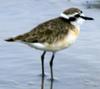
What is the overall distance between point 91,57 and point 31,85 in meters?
1.34

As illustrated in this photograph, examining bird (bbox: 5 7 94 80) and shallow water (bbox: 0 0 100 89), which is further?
shallow water (bbox: 0 0 100 89)

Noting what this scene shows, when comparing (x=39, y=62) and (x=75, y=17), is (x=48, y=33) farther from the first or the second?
(x=39, y=62)

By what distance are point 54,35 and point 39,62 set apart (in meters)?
0.92

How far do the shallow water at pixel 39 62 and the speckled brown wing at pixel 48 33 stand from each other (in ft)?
1.78

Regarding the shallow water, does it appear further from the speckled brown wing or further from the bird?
the speckled brown wing

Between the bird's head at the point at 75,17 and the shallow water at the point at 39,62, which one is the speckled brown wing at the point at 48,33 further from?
the shallow water at the point at 39,62

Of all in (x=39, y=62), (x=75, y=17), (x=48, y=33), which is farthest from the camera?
(x=39, y=62)

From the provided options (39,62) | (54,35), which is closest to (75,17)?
(54,35)

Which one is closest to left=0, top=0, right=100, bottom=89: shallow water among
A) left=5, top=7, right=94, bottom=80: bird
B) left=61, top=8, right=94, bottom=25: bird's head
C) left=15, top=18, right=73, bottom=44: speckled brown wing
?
left=5, top=7, right=94, bottom=80: bird

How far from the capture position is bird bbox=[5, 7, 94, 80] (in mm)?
6223

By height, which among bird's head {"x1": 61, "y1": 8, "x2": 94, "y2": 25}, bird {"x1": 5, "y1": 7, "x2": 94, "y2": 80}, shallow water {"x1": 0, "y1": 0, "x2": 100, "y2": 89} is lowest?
shallow water {"x1": 0, "y1": 0, "x2": 100, "y2": 89}

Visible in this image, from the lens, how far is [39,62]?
717 centimetres

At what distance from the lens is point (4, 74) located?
263 inches

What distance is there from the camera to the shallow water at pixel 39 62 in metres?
6.43
